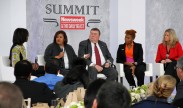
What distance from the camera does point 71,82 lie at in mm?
5477

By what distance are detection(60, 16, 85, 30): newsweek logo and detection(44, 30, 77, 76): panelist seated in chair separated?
45.4 inches

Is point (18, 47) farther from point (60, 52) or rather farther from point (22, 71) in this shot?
point (22, 71)

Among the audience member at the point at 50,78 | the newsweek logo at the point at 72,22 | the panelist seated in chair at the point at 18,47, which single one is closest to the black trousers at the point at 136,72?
the newsweek logo at the point at 72,22

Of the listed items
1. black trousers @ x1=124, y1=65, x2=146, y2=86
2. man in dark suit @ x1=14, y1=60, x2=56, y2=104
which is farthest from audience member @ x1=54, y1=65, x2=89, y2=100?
black trousers @ x1=124, y1=65, x2=146, y2=86

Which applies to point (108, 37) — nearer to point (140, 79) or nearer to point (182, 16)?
point (140, 79)

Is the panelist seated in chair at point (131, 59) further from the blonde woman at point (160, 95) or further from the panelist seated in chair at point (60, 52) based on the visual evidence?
the blonde woman at point (160, 95)

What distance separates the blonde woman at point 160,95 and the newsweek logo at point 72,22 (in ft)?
19.9

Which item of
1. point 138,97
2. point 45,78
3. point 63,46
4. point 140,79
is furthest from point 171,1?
point 138,97

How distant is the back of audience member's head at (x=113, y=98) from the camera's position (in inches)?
88.3

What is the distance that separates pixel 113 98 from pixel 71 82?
3.25m

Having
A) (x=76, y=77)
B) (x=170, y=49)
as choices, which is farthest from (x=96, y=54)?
(x=76, y=77)

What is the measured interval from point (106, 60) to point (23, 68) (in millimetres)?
4132

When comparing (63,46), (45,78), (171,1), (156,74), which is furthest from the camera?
(171,1)

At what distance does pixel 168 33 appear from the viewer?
912cm
